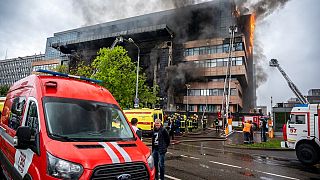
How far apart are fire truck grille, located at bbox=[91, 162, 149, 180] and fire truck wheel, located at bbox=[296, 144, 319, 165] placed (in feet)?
32.6

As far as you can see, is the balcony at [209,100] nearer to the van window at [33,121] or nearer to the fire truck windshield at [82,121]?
the fire truck windshield at [82,121]

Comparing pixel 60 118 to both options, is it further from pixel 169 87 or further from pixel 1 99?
pixel 169 87

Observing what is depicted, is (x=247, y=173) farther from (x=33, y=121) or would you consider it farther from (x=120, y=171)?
(x=33, y=121)

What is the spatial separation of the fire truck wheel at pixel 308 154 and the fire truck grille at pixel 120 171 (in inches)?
392

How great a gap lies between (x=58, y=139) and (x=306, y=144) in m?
11.3

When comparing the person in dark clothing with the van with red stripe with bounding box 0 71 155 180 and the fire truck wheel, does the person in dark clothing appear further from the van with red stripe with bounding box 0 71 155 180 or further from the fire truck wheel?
the fire truck wheel

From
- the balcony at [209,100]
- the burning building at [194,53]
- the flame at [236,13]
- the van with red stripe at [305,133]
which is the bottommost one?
the van with red stripe at [305,133]

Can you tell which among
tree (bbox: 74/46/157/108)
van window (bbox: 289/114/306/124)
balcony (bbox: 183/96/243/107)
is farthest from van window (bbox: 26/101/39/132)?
balcony (bbox: 183/96/243/107)

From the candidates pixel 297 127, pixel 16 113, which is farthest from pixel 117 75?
pixel 16 113

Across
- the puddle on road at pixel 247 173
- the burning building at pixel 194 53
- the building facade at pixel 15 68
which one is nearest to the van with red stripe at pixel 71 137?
the puddle on road at pixel 247 173

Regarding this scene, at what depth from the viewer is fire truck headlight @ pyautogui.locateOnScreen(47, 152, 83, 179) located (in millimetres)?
2955

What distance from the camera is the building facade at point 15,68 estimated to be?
340 feet

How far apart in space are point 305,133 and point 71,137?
11.4 meters

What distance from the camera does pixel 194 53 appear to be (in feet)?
186
